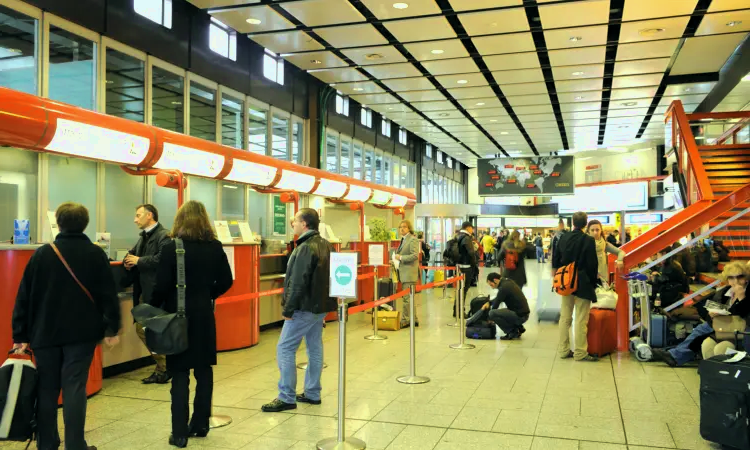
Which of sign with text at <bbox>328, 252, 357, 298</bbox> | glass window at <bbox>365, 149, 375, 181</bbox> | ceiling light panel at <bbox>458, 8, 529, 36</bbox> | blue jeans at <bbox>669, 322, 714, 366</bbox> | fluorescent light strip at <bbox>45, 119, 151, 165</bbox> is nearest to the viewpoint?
sign with text at <bbox>328, 252, 357, 298</bbox>

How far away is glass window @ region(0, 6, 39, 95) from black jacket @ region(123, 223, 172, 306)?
7.23 ft

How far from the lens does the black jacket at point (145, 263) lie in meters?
5.00

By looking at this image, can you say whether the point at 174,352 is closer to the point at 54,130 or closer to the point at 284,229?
the point at 54,130

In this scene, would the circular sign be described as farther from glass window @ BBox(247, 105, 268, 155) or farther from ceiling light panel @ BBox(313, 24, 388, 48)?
glass window @ BBox(247, 105, 268, 155)

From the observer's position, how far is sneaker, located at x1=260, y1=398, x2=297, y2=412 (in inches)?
187

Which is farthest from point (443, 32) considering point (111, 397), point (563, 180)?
point (563, 180)

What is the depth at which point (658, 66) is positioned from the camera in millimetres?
10969

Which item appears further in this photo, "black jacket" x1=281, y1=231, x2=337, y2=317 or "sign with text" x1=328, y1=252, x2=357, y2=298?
"black jacket" x1=281, y1=231, x2=337, y2=317

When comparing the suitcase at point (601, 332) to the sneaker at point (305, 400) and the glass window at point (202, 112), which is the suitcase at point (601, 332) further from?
the glass window at point (202, 112)

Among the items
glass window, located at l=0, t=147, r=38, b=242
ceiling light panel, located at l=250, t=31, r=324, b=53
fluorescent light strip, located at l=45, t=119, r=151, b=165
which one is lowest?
glass window, located at l=0, t=147, r=38, b=242

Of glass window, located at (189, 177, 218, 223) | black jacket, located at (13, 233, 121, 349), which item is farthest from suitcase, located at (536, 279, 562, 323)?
black jacket, located at (13, 233, 121, 349)

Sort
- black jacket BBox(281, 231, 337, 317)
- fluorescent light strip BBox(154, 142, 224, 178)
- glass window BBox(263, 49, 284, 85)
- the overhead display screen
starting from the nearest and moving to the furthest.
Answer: black jacket BBox(281, 231, 337, 317) → fluorescent light strip BBox(154, 142, 224, 178) → glass window BBox(263, 49, 284, 85) → the overhead display screen

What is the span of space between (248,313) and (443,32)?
4.90 meters

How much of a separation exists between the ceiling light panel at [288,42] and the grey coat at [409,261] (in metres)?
3.46
